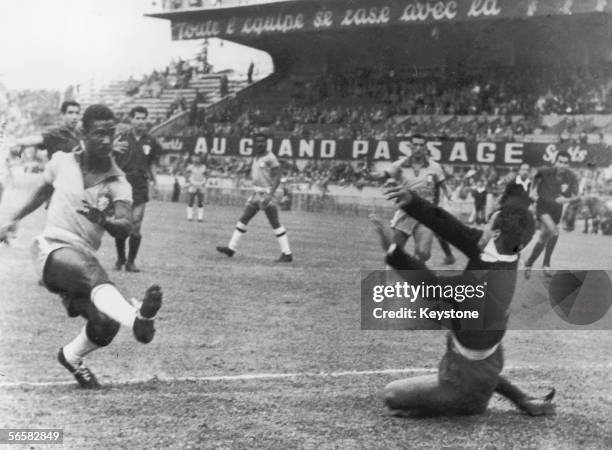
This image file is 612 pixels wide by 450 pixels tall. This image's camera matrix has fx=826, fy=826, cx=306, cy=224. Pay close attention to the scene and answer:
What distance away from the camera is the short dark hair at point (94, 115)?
4191 millimetres

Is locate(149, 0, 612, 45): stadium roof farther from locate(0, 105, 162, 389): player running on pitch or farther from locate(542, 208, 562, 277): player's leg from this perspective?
locate(0, 105, 162, 389): player running on pitch

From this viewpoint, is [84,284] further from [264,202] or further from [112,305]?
[264,202]

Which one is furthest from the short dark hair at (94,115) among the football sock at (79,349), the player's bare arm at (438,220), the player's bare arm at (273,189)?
the player's bare arm at (273,189)

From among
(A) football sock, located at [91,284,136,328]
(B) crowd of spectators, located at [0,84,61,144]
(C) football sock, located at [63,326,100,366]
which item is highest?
(B) crowd of spectators, located at [0,84,61,144]

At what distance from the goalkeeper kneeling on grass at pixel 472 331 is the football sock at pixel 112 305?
1.22 m

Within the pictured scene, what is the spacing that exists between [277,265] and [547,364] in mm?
4455

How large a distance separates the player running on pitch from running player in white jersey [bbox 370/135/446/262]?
12.9ft

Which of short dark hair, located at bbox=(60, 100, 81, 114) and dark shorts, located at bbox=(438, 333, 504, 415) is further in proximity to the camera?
short dark hair, located at bbox=(60, 100, 81, 114)

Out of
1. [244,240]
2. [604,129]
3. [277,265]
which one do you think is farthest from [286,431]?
[604,129]

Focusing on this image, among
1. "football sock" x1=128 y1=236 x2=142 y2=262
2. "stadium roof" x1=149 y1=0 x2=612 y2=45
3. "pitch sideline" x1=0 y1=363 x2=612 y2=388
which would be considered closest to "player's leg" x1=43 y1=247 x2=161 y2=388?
"pitch sideline" x1=0 y1=363 x2=612 y2=388

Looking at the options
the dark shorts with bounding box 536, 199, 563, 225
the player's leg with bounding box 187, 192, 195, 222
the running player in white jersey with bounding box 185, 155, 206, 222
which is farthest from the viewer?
the running player in white jersey with bounding box 185, 155, 206, 222

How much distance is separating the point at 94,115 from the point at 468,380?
2.25 m

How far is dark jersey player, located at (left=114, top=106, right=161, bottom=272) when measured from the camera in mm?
7949

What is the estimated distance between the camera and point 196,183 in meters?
15.6
